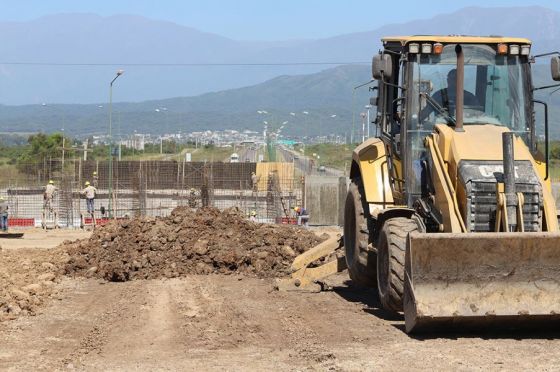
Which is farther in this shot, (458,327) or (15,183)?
(15,183)

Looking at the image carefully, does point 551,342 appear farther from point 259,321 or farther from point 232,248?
point 232,248

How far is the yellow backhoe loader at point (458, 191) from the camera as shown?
1050 centimetres

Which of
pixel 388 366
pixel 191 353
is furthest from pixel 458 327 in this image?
pixel 191 353

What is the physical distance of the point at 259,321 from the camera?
12.1m

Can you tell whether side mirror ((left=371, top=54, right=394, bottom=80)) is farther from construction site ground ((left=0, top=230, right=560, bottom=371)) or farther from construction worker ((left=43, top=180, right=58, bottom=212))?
construction worker ((left=43, top=180, right=58, bottom=212))

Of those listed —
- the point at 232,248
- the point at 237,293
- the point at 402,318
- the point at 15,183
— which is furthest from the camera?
the point at 15,183

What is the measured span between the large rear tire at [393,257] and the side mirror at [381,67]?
1.74 metres

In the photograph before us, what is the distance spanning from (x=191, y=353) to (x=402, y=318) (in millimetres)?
3226

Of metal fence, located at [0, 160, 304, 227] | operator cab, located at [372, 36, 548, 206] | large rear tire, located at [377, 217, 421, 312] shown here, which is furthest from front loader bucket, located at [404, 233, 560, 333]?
metal fence, located at [0, 160, 304, 227]

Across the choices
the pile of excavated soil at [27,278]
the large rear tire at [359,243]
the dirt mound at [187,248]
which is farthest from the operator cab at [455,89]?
the dirt mound at [187,248]

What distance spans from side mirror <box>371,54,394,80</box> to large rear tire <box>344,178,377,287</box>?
91.1 inches

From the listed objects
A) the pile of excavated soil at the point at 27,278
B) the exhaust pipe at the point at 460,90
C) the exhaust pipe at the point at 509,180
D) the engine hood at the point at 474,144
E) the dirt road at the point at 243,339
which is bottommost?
the pile of excavated soil at the point at 27,278

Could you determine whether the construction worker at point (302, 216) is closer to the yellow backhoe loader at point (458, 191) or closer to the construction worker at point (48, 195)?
the construction worker at point (48, 195)

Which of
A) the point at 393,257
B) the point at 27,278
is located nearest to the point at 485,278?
the point at 393,257
